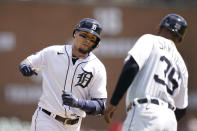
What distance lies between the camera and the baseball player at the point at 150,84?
17.0 feet

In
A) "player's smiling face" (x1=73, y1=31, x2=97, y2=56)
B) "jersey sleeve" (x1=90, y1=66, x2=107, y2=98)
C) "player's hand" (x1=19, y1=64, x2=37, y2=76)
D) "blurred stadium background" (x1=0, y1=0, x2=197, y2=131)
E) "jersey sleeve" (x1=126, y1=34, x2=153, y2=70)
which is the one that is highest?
"jersey sleeve" (x1=126, y1=34, x2=153, y2=70)

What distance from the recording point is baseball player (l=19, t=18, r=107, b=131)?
605 cm

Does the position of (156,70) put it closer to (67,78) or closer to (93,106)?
(93,106)

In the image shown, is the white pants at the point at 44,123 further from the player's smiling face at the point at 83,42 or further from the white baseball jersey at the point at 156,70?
the white baseball jersey at the point at 156,70

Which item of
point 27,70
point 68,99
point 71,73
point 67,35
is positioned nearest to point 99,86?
point 71,73

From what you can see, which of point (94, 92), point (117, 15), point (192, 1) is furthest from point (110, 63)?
point (94, 92)

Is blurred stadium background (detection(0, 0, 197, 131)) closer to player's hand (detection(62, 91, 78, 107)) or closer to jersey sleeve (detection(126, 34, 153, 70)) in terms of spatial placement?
player's hand (detection(62, 91, 78, 107))

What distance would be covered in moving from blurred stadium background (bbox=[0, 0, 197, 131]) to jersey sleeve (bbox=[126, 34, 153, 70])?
8.14 m

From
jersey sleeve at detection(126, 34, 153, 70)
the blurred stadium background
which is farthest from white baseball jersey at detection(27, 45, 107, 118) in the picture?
the blurred stadium background

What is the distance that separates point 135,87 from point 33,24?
31.5 feet

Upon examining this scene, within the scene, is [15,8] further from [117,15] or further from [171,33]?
[171,33]

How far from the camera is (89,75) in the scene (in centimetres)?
607

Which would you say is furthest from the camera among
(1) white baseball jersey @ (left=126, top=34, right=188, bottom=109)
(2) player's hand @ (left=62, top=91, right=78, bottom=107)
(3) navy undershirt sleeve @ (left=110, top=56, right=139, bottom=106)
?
(2) player's hand @ (left=62, top=91, right=78, bottom=107)

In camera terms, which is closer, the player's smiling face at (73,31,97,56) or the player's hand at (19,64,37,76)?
the player's hand at (19,64,37,76)
